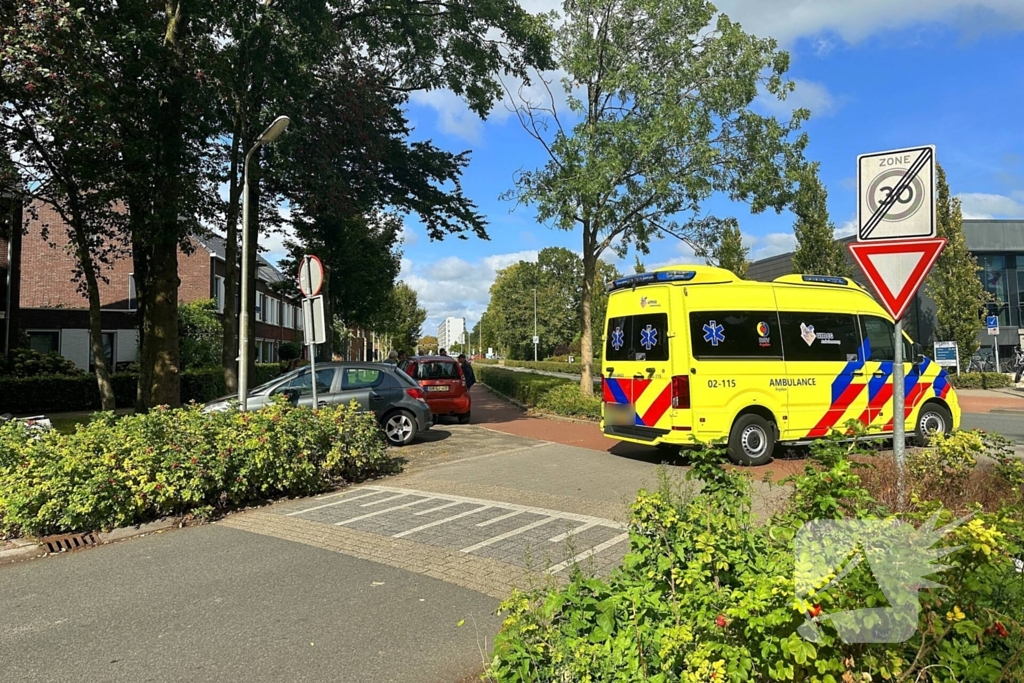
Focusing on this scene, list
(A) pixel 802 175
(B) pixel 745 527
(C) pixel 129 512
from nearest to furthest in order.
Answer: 1. (B) pixel 745 527
2. (C) pixel 129 512
3. (A) pixel 802 175

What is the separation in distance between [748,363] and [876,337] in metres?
2.65

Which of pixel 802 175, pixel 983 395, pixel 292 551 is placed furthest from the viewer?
pixel 983 395

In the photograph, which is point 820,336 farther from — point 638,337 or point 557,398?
point 557,398

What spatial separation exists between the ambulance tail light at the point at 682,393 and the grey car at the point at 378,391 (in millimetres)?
4741

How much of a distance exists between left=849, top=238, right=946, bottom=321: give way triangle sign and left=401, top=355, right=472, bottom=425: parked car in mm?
12736

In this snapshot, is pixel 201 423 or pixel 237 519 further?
pixel 201 423

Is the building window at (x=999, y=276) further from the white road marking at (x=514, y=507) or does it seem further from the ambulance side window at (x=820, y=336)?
the white road marking at (x=514, y=507)

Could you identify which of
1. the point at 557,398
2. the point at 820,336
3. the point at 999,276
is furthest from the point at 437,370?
the point at 999,276

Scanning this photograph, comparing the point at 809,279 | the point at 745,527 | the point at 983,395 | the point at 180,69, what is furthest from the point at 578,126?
the point at 983,395

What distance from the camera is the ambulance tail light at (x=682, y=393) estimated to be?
9125 mm

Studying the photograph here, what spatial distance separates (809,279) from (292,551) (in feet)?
27.8

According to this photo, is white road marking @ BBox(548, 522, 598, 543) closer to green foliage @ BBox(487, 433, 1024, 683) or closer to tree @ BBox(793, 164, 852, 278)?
green foliage @ BBox(487, 433, 1024, 683)

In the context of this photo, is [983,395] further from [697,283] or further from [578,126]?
[697,283]

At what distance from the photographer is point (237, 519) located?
6.66 m
